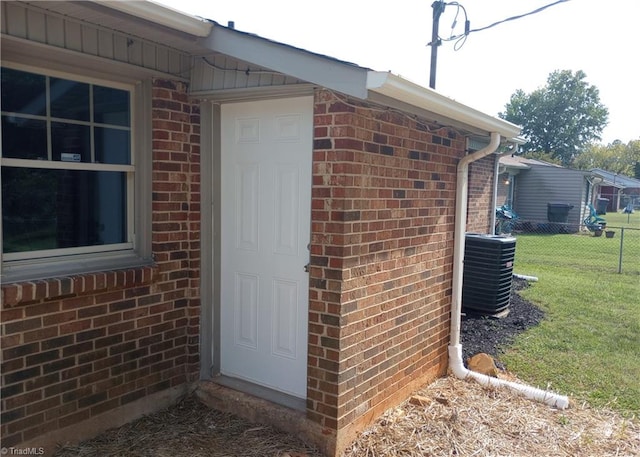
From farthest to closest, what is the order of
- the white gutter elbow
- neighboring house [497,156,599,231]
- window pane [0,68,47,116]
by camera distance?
neighboring house [497,156,599,231], the white gutter elbow, window pane [0,68,47,116]

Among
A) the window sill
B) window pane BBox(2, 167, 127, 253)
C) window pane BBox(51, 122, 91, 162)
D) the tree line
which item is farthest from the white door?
the tree line

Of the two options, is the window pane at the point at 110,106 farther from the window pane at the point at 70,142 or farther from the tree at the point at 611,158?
the tree at the point at 611,158

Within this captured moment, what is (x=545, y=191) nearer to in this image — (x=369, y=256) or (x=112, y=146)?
(x=369, y=256)

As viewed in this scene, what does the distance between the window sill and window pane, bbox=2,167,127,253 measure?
282 mm

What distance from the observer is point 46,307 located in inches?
126

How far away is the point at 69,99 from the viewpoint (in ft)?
11.2

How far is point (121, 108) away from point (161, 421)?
91.4 inches

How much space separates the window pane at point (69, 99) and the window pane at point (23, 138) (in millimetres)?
149

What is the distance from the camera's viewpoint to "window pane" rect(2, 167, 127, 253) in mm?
→ 3188

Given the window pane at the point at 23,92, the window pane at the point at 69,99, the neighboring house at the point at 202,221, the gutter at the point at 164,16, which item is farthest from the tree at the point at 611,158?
the window pane at the point at 23,92

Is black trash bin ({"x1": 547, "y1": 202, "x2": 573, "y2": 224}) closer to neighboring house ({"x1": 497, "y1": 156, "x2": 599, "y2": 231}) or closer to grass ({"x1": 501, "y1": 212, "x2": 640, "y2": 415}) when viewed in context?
neighboring house ({"x1": 497, "y1": 156, "x2": 599, "y2": 231})

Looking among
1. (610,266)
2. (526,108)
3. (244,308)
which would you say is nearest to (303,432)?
(244,308)

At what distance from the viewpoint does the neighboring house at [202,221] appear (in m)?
3.16

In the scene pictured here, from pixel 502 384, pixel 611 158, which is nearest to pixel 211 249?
pixel 502 384
